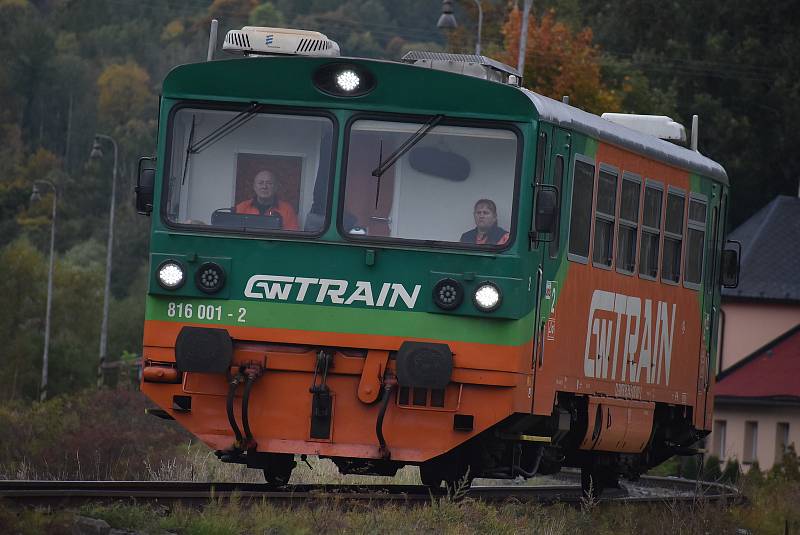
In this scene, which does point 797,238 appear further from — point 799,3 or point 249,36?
point 249,36

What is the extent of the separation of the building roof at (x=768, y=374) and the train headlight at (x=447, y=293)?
42.3 metres

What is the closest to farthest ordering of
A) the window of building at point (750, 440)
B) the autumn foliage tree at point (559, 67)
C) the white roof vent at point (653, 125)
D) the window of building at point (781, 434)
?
1. the white roof vent at point (653, 125)
2. the autumn foliage tree at point (559, 67)
3. the window of building at point (781, 434)
4. the window of building at point (750, 440)

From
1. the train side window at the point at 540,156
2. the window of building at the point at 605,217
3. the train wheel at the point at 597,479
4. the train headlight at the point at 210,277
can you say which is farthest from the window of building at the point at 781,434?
the train headlight at the point at 210,277

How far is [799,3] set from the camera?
214 ft

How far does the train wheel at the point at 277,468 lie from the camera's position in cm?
1376

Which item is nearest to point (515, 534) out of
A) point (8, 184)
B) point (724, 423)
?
point (724, 423)

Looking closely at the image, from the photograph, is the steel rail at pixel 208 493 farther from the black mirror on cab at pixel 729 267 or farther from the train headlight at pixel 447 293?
the black mirror on cab at pixel 729 267

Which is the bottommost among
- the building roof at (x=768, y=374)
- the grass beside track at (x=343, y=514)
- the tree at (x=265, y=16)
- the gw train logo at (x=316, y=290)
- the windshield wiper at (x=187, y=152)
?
the grass beside track at (x=343, y=514)

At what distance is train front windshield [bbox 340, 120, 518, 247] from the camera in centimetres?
1255

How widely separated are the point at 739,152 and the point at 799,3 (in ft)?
20.0

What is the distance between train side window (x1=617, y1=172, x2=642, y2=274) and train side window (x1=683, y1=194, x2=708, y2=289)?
4.52 feet

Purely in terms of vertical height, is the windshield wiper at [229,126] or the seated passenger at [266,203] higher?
the windshield wiper at [229,126]

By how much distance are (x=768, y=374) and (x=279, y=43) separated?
44.0 metres

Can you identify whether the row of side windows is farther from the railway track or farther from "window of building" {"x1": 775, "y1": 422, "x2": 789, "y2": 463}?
"window of building" {"x1": 775, "y1": 422, "x2": 789, "y2": 463}
